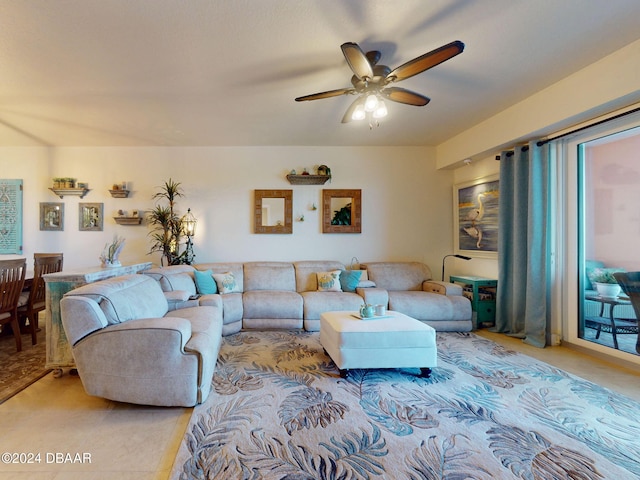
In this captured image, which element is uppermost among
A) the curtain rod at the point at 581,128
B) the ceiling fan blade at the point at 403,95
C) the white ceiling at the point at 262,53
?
the white ceiling at the point at 262,53

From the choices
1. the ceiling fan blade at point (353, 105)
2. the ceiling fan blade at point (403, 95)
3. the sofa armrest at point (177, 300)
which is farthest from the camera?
the sofa armrest at point (177, 300)

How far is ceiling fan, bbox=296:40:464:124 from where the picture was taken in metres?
1.90

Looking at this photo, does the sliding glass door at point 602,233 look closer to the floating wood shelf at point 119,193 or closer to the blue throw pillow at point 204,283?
the blue throw pillow at point 204,283

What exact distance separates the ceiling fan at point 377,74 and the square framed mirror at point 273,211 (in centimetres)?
225

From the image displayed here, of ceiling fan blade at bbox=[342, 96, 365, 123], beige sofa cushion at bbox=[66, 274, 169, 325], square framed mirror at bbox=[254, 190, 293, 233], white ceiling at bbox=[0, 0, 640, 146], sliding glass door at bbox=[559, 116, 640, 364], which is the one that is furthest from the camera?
square framed mirror at bbox=[254, 190, 293, 233]

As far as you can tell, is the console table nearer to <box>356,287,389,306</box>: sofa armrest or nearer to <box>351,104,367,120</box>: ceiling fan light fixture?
<box>351,104,367,120</box>: ceiling fan light fixture

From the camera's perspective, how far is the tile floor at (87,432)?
1.52 meters

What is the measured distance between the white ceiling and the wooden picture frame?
53.2 inches

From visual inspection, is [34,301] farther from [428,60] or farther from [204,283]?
[428,60]

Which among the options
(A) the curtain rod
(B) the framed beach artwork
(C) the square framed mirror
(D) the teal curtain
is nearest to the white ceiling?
(A) the curtain rod

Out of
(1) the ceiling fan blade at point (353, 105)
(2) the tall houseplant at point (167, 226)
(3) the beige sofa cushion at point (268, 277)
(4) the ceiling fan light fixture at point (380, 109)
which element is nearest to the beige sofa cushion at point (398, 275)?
(3) the beige sofa cushion at point (268, 277)

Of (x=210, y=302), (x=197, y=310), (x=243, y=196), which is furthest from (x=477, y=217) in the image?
(x=197, y=310)

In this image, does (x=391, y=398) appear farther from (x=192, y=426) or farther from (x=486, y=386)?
(x=192, y=426)

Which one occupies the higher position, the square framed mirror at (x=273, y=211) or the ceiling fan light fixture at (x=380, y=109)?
the ceiling fan light fixture at (x=380, y=109)
